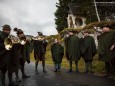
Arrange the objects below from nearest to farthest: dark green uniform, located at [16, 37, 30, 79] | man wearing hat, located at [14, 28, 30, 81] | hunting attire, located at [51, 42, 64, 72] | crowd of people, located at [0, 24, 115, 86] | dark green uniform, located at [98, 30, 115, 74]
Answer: crowd of people, located at [0, 24, 115, 86] → man wearing hat, located at [14, 28, 30, 81] → dark green uniform, located at [98, 30, 115, 74] → dark green uniform, located at [16, 37, 30, 79] → hunting attire, located at [51, 42, 64, 72]

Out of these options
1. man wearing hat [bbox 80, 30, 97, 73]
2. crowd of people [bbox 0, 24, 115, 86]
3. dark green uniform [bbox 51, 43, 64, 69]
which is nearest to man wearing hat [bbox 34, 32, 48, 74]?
crowd of people [bbox 0, 24, 115, 86]

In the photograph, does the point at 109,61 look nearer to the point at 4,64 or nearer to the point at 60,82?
the point at 60,82

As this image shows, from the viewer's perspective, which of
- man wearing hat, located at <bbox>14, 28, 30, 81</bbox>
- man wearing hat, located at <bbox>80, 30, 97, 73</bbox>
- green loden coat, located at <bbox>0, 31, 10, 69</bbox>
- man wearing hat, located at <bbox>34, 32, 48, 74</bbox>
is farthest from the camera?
man wearing hat, located at <bbox>34, 32, 48, 74</bbox>

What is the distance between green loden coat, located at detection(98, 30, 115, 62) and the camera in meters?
13.9

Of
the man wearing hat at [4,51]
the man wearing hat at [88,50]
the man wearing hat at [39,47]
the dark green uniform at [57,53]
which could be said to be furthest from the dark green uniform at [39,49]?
the man wearing hat at [4,51]

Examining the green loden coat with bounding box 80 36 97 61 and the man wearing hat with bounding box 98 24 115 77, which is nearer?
the man wearing hat with bounding box 98 24 115 77

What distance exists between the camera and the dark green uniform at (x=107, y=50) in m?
13.9

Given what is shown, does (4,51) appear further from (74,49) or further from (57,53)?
(57,53)

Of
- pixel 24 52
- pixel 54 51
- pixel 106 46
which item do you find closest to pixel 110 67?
pixel 106 46

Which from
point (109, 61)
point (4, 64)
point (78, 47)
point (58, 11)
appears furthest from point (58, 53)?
point (58, 11)

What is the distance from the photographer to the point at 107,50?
561 inches

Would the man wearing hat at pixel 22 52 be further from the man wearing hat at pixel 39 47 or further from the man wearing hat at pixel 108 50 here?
the man wearing hat at pixel 108 50

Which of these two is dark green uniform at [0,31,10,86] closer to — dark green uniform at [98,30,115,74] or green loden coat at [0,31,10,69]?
green loden coat at [0,31,10,69]

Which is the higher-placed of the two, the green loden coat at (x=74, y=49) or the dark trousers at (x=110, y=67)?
the green loden coat at (x=74, y=49)
